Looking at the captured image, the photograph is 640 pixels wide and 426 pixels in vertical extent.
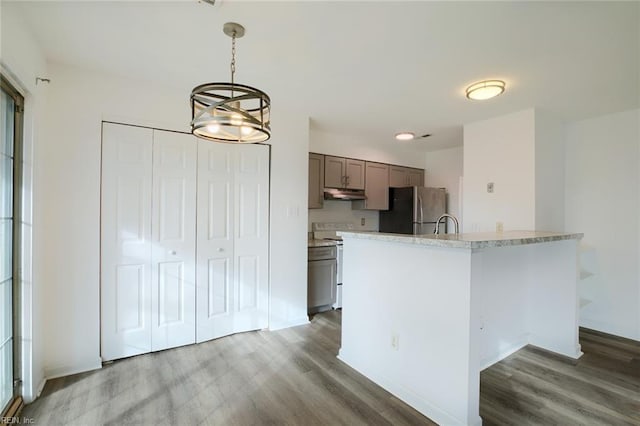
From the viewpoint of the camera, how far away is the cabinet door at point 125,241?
2.51 metres

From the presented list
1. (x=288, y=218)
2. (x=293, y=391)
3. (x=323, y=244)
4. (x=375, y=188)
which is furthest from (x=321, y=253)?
(x=293, y=391)

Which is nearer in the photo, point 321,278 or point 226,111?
point 226,111

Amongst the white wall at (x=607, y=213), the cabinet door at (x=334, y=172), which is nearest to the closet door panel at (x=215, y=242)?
the cabinet door at (x=334, y=172)

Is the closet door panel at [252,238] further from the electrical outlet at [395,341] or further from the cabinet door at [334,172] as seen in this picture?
the electrical outlet at [395,341]

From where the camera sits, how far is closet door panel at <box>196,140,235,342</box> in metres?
2.94

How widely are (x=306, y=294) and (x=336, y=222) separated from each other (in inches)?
59.3

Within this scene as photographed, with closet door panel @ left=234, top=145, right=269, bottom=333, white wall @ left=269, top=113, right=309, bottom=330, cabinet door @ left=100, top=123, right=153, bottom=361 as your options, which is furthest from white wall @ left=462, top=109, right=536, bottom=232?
cabinet door @ left=100, top=123, right=153, bottom=361

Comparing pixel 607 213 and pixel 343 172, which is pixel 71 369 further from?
pixel 607 213

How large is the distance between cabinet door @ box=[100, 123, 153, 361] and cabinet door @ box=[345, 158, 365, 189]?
265 centimetres

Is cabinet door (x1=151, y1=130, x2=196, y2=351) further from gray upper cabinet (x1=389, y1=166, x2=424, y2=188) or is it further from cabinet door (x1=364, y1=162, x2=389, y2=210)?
gray upper cabinet (x1=389, y1=166, x2=424, y2=188)

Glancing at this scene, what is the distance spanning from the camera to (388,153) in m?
5.04

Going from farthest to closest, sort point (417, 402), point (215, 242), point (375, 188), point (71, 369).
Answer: point (375, 188) → point (215, 242) → point (71, 369) → point (417, 402)

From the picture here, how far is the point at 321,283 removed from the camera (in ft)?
12.9

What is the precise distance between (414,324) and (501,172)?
2.32 metres
